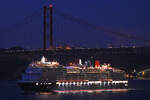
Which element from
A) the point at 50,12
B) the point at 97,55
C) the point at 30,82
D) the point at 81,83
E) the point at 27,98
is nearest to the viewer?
the point at 27,98

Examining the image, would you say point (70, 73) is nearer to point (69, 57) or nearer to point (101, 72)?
point (101, 72)

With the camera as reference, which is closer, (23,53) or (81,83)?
(81,83)

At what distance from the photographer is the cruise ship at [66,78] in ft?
139

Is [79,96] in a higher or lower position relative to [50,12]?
lower

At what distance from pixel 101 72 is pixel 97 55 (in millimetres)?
9238

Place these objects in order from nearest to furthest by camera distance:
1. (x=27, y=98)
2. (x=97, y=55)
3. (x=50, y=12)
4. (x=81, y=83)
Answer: (x=27, y=98) < (x=81, y=83) < (x=97, y=55) < (x=50, y=12)

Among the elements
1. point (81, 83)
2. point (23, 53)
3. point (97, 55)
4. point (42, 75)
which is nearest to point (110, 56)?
point (97, 55)

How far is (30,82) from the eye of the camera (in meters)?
42.3

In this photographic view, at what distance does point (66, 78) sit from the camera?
144ft

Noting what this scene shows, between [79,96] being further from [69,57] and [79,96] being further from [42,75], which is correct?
[69,57]

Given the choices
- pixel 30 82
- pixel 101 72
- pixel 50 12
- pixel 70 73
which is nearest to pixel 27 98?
pixel 30 82

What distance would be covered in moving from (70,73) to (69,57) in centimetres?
1305

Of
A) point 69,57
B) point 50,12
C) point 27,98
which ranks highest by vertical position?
point 50,12

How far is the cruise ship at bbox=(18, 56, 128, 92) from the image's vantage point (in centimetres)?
4231
